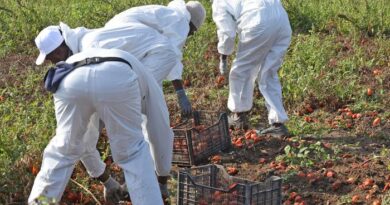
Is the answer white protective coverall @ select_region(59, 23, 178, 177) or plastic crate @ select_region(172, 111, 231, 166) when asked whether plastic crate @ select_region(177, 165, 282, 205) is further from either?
plastic crate @ select_region(172, 111, 231, 166)

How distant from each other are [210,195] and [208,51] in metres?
4.22

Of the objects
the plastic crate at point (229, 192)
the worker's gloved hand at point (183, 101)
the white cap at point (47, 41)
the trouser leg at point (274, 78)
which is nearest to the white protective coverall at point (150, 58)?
the white cap at point (47, 41)

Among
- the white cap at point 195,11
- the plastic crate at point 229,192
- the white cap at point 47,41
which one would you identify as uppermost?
the white cap at point 47,41

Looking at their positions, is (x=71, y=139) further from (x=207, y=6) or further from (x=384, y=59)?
(x=207, y=6)

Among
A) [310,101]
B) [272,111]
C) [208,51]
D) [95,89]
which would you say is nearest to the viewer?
[95,89]

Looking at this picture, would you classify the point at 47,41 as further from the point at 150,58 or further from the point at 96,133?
the point at 150,58

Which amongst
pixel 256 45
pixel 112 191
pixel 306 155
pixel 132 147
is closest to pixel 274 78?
pixel 256 45

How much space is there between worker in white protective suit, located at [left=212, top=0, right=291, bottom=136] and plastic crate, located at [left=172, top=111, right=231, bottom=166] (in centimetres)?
45

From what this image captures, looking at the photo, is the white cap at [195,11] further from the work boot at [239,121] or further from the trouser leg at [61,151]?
the trouser leg at [61,151]

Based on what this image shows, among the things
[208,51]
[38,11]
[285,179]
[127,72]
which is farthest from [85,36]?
[38,11]

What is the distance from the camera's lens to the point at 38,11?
980 cm

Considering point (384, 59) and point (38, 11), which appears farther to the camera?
point (38, 11)

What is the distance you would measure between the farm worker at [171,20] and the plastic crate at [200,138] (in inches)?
8.3

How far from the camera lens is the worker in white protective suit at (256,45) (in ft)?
19.6
